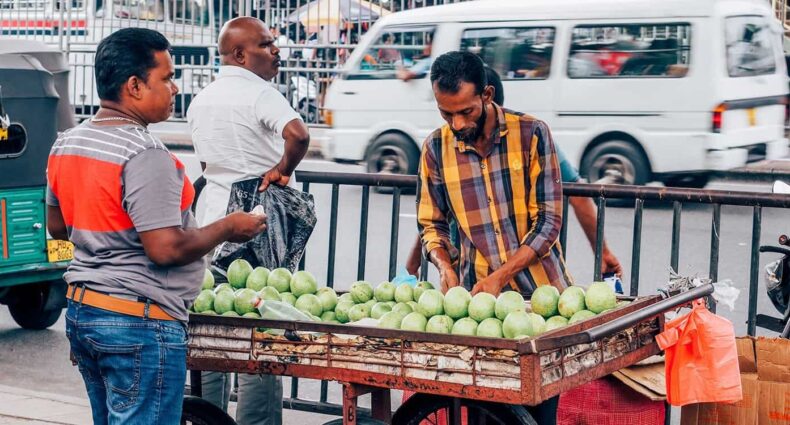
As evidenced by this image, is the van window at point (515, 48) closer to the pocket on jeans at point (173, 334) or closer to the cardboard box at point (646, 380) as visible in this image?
the cardboard box at point (646, 380)

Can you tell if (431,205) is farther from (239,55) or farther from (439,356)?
(239,55)

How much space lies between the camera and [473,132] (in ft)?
13.8

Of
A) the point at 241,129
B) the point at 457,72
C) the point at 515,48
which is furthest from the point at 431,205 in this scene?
the point at 515,48

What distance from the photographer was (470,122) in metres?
4.18

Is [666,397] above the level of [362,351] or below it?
below

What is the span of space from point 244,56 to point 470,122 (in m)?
1.35

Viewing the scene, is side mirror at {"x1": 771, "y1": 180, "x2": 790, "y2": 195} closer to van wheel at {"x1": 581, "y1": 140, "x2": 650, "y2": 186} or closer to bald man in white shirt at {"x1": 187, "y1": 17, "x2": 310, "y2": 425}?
bald man in white shirt at {"x1": 187, "y1": 17, "x2": 310, "y2": 425}

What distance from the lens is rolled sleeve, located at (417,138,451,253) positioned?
445 cm

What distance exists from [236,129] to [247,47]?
1.26 ft

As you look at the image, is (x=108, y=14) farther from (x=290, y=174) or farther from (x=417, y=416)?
(x=417, y=416)

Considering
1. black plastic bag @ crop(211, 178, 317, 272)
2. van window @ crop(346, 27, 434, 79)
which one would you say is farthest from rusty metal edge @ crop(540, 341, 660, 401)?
van window @ crop(346, 27, 434, 79)

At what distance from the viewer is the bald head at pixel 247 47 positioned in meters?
5.12

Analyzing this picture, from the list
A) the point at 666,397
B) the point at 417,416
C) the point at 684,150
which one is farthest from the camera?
the point at 684,150

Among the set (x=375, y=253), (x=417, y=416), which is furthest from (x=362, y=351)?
(x=375, y=253)
